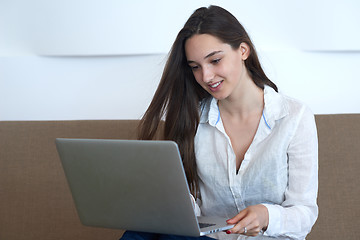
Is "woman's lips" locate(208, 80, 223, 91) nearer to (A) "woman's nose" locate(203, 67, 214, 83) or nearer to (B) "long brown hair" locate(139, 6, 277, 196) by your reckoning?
(A) "woman's nose" locate(203, 67, 214, 83)

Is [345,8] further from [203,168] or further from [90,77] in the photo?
[90,77]

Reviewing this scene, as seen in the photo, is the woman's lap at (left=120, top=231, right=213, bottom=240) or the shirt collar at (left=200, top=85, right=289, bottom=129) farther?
the shirt collar at (left=200, top=85, right=289, bottom=129)

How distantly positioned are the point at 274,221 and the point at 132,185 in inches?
18.0

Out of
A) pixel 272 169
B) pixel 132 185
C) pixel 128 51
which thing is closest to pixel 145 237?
pixel 132 185

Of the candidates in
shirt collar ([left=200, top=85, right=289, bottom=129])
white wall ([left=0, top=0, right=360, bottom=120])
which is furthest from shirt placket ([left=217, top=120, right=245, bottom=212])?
white wall ([left=0, top=0, right=360, bottom=120])

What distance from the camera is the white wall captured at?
7.01 feet

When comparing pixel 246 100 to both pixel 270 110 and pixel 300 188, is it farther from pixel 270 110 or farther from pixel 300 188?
pixel 300 188

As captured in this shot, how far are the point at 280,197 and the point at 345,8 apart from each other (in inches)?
38.6

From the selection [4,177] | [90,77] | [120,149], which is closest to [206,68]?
Result: [120,149]

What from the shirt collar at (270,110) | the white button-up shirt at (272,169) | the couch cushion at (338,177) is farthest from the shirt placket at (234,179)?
the couch cushion at (338,177)

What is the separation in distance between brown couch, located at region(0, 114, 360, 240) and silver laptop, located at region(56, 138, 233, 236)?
0.70 meters

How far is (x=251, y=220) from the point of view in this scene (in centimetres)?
133

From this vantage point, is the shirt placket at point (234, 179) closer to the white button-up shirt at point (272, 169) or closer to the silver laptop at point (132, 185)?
the white button-up shirt at point (272, 169)

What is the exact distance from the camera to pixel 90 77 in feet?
7.70
